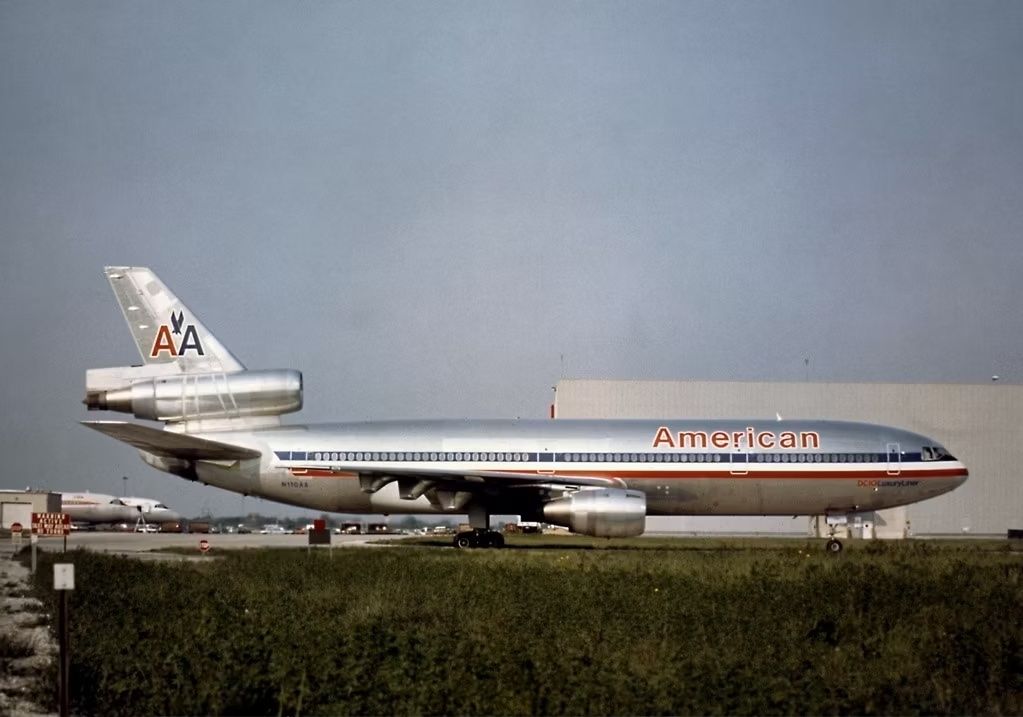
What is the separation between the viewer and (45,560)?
27.0m

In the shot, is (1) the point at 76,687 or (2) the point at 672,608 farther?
(2) the point at 672,608

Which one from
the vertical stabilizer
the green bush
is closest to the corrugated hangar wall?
the vertical stabilizer

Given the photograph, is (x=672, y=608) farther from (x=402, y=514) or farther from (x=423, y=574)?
(x=402, y=514)

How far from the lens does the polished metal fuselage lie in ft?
109

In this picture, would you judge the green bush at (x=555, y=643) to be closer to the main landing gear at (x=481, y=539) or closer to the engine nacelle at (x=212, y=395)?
the engine nacelle at (x=212, y=395)

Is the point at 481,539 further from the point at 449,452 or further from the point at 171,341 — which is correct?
the point at 171,341

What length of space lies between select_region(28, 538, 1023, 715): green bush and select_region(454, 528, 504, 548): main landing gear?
13.8m

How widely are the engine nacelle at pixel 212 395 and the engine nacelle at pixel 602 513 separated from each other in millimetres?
9379

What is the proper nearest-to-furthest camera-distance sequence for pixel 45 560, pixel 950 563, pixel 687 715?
pixel 687 715, pixel 950 563, pixel 45 560

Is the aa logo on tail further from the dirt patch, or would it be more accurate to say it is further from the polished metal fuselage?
the dirt patch

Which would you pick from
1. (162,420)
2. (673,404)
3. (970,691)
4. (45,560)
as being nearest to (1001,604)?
(970,691)

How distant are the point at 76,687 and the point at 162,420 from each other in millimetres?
24254

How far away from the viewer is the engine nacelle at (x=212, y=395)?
107ft

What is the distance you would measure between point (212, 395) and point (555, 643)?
24.0 meters
